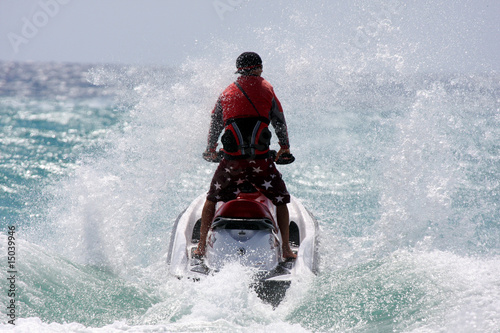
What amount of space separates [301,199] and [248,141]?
411 centimetres

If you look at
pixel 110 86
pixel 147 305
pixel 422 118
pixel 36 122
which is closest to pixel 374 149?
pixel 422 118

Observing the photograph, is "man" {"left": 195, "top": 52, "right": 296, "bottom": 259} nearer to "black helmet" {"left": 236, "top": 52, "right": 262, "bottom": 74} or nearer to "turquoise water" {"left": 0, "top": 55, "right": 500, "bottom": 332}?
"black helmet" {"left": 236, "top": 52, "right": 262, "bottom": 74}

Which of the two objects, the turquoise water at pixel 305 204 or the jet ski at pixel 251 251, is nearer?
the turquoise water at pixel 305 204

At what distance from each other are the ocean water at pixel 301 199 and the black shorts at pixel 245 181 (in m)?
0.83

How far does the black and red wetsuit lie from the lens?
423 centimetres

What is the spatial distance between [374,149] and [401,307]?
7508mm

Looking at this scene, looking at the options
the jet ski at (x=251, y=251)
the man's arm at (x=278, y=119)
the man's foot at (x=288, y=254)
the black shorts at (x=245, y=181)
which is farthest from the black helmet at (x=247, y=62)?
the man's foot at (x=288, y=254)

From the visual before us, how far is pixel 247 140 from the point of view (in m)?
4.24

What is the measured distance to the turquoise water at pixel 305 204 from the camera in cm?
343

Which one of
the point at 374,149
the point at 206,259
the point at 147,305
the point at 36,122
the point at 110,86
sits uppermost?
the point at 110,86

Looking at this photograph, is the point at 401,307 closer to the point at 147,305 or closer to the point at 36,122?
the point at 147,305

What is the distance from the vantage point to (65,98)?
2412cm

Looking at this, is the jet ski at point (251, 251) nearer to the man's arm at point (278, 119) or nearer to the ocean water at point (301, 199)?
the ocean water at point (301, 199)

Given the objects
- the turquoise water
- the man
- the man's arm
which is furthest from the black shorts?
the turquoise water
